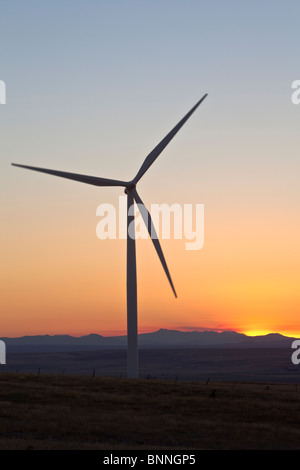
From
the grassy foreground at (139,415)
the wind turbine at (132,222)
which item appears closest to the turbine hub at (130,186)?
the wind turbine at (132,222)

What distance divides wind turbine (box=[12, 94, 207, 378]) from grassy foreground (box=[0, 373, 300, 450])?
15.3 ft

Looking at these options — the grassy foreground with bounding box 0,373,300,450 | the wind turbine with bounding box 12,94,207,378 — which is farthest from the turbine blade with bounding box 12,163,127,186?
the grassy foreground with bounding box 0,373,300,450

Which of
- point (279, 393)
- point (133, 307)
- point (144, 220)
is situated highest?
point (144, 220)

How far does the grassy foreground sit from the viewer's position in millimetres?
41531

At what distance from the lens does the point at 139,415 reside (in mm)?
50281

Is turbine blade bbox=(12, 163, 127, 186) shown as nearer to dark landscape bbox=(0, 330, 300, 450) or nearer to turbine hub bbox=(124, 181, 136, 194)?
turbine hub bbox=(124, 181, 136, 194)

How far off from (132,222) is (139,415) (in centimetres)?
2728

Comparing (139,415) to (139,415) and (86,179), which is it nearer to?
(139,415)

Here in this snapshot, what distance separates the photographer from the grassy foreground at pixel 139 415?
41.5 meters
